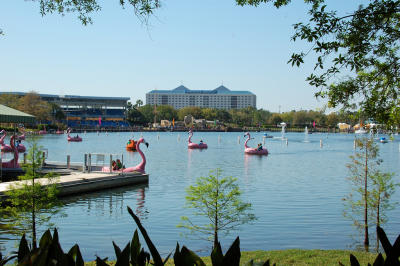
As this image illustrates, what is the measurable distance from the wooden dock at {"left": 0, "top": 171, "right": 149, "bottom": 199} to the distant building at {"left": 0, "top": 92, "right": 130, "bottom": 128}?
13978 cm

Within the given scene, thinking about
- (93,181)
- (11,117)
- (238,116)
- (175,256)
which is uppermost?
(238,116)

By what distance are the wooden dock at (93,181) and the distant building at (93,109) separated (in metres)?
140

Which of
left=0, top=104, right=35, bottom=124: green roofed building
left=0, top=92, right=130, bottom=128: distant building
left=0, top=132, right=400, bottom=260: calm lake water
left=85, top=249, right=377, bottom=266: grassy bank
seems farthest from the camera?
left=0, top=92, right=130, bottom=128: distant building

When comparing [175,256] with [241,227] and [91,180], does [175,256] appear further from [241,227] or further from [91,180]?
[91,180]

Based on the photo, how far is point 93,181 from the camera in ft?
72.0

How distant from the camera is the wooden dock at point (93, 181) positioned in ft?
66.0

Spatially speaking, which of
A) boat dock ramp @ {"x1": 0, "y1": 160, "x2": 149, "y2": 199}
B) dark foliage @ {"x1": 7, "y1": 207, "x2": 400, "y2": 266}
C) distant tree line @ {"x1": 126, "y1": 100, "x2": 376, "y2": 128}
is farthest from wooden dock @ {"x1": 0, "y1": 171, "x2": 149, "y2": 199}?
distant tree line @ {"x1": 126, "y1": 100, "x2": 376, "y2": 128}

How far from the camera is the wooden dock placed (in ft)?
66.0

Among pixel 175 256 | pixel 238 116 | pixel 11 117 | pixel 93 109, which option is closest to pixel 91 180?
pixel 11 117

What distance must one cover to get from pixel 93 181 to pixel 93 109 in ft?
488

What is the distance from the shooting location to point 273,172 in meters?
35.6

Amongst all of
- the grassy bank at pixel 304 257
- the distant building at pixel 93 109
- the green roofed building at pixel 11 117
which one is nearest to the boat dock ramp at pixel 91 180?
the green roofed building at pixel 11 117

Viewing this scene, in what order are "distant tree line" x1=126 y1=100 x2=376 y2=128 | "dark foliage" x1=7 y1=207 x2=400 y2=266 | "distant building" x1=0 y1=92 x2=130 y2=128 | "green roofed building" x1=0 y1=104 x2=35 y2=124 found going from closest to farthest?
"dark foliage" x1=7 y1=207 x2=400 y2=266
"green roofed building" x1=0 y1=104 x2=35 y2=124
"distant building" x1=0 y1=92 x2=130 y2=128
"distant tree line" x1=126 y1=100 x2=376 y2=128

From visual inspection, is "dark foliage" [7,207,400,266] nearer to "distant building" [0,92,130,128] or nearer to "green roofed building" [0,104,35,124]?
"green roofed building" [0,104,35,124]
